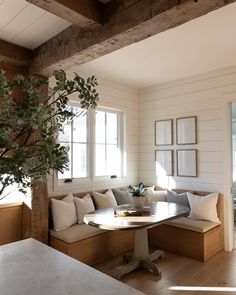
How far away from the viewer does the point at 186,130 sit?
162 inches

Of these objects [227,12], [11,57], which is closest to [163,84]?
[227,12]

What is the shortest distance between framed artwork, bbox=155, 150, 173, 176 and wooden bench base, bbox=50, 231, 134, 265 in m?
1.24

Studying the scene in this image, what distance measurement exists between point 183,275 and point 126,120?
271 cm

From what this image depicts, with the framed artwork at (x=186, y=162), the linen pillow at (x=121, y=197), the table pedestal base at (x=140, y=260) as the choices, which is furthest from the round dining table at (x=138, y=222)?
the framed artwork at (x=186, y=162)

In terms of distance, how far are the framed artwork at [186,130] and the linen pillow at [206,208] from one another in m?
0.92

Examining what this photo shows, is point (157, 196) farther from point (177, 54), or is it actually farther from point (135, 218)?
point (177, 54)

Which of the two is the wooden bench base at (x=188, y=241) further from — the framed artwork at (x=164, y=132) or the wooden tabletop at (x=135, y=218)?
the framed artwork at (x=164, y=132)

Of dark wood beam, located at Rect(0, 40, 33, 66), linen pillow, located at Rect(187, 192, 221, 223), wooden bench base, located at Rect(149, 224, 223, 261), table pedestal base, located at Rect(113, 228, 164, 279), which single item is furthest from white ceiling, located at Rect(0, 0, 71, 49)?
wooden bench base, located at Rect(149, 224, 223, 261)

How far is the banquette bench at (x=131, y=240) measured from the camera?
9.97 ft

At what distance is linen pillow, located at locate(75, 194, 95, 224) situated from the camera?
135 inches

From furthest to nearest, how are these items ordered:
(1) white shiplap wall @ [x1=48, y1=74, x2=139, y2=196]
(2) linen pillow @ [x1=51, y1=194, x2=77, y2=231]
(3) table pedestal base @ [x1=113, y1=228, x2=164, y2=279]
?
(1) white shiplap wall @ [x1=48, y1=74, x2=139, y2=196] → (2) linen pillow @ [x1=51, y1=194, x2=77, y2=231] → (3) table pedestal base @ [x1=113, y1=228, x2=164, y2=279]

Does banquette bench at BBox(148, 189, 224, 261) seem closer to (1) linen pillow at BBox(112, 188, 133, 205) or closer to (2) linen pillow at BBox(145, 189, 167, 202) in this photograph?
(2) linen pillow at BBox(145, 189, 167, 202)

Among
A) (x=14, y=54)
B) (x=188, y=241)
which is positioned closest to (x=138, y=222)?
(x=188, y=241)

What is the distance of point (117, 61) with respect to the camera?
11.4 ft
